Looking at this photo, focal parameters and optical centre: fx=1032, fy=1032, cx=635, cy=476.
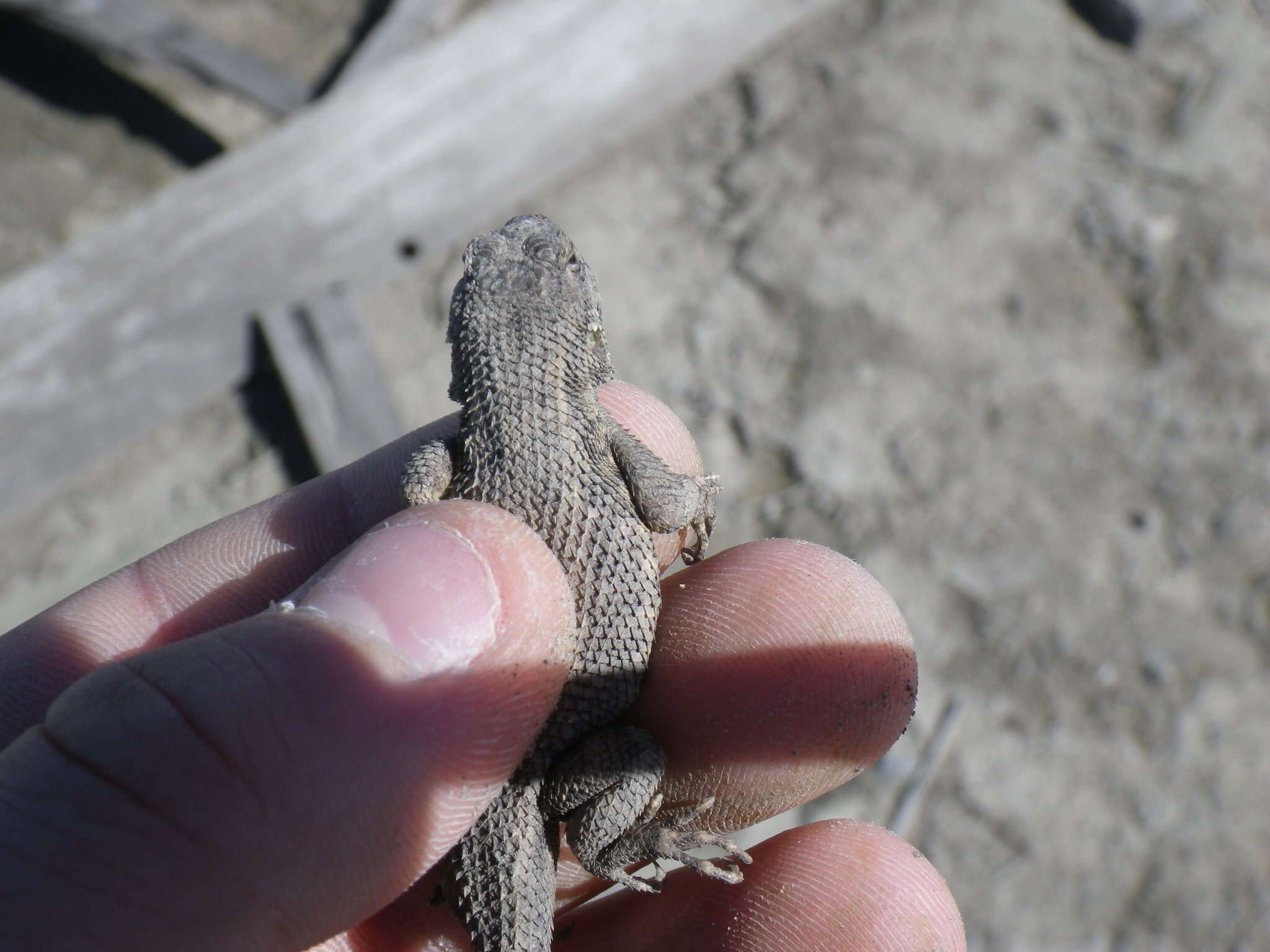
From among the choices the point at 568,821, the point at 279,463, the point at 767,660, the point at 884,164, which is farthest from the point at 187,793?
the point at 884,164

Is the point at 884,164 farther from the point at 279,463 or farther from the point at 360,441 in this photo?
the point at 279,463

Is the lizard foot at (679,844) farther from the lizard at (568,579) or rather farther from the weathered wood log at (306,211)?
the weathered wood log at (306,211)

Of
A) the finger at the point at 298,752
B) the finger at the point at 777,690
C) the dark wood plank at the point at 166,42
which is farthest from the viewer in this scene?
the dark wood plank at the point at 166,42

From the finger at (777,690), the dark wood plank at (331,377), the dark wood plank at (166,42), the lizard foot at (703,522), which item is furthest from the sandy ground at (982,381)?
the lizard foot at (703,522)

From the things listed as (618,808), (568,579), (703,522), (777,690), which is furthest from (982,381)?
(618,808)

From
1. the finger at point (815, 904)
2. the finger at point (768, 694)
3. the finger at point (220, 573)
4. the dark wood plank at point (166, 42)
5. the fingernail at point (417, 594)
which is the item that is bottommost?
the finger at point (815, 904)

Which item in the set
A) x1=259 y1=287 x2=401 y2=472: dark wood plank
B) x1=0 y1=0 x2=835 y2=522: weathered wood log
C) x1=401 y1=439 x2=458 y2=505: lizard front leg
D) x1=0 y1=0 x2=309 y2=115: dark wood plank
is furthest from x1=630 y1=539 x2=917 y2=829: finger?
x1=0 y1=0 x2=309 y2=115: dark wood plank
